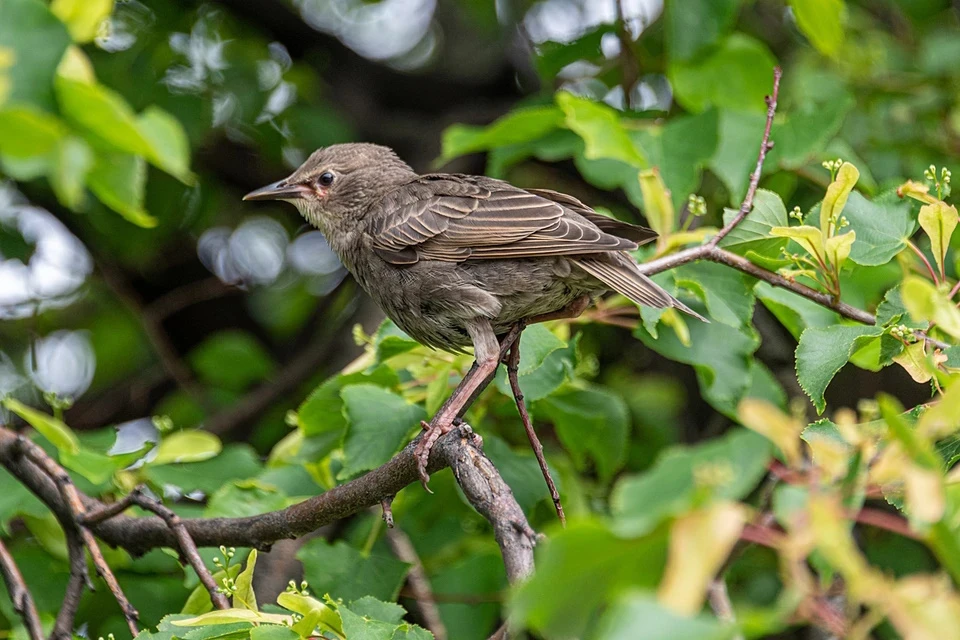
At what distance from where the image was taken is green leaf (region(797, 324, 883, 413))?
9.24 feet

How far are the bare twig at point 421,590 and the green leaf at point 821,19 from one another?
2.71 m

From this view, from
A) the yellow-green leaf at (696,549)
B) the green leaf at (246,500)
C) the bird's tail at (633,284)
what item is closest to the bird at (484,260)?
the bird's tail at (633,284)

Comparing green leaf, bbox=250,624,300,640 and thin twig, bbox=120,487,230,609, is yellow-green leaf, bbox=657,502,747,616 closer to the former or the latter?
green leaf, bbox=250,624,300,640

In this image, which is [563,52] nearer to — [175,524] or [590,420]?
[590,420]

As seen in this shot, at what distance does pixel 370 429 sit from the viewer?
3.52 meters

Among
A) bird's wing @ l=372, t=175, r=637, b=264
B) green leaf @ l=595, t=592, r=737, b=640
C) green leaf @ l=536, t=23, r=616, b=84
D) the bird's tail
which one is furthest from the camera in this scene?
green leaf @ l=536, t=23, r=616, b=84

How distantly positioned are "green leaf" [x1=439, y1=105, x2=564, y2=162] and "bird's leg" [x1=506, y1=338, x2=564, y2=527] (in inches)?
40.8

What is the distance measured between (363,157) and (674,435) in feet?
8.67

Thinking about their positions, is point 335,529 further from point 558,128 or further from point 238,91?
point 238,91

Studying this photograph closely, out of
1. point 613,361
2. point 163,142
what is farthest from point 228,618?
point 613,361

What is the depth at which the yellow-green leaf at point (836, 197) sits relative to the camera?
2961 millimetres

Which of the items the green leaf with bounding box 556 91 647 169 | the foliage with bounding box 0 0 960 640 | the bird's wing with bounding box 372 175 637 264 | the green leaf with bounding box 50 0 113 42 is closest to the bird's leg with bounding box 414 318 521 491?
the foliage with bounding box 0 0 960 640

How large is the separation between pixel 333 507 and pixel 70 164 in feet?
3.88

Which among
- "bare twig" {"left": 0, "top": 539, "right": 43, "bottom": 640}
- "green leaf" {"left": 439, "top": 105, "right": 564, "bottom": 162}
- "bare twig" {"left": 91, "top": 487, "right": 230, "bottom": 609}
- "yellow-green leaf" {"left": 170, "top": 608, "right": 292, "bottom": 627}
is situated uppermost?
"green leaf" {"left": 439, "top": 105, "right": 564, "bottom": 162}
